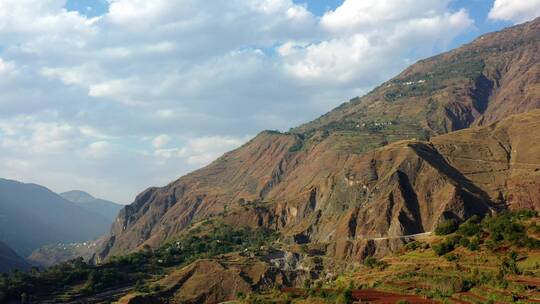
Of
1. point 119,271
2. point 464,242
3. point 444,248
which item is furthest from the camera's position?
point 119,271

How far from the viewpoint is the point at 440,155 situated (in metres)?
186

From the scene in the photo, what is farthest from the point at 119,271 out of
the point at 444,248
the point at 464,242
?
the point at 464,242

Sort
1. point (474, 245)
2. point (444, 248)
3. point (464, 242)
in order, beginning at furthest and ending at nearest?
point (444, 248) → point (464, 242) → point (474, 245)

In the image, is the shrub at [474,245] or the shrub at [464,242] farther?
the shrub at [464,242]

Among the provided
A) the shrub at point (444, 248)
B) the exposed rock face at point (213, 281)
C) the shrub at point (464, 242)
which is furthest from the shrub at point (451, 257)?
the exposed rock face at point (213, 281)

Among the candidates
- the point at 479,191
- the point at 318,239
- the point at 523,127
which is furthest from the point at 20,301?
the point at 523,127

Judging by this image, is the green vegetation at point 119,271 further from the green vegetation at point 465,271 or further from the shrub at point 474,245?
the shrub at point 474,245

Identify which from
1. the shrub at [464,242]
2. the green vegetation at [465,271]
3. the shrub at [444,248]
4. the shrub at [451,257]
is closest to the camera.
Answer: the green vegetation at [465,271]

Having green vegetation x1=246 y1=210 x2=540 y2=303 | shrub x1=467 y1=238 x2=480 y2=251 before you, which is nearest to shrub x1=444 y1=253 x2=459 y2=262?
green vegetation x1=246 y1=210 x2=540 y2=303

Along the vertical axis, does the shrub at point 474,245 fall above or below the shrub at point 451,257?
above

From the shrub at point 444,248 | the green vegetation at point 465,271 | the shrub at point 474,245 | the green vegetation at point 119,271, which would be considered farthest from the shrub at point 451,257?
Result: the green vegetation at point 119,271

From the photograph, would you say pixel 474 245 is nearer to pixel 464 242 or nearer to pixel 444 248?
pixel 464 242

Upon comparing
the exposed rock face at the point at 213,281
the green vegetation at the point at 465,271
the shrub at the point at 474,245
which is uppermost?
the shrub at the point at 474,245

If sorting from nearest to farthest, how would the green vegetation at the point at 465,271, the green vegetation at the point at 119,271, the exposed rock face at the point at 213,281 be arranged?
the green vegetation at the point at 465,271 → the exposed rock face at the point at 213,281 → the green vegetation at the point at 119,271
